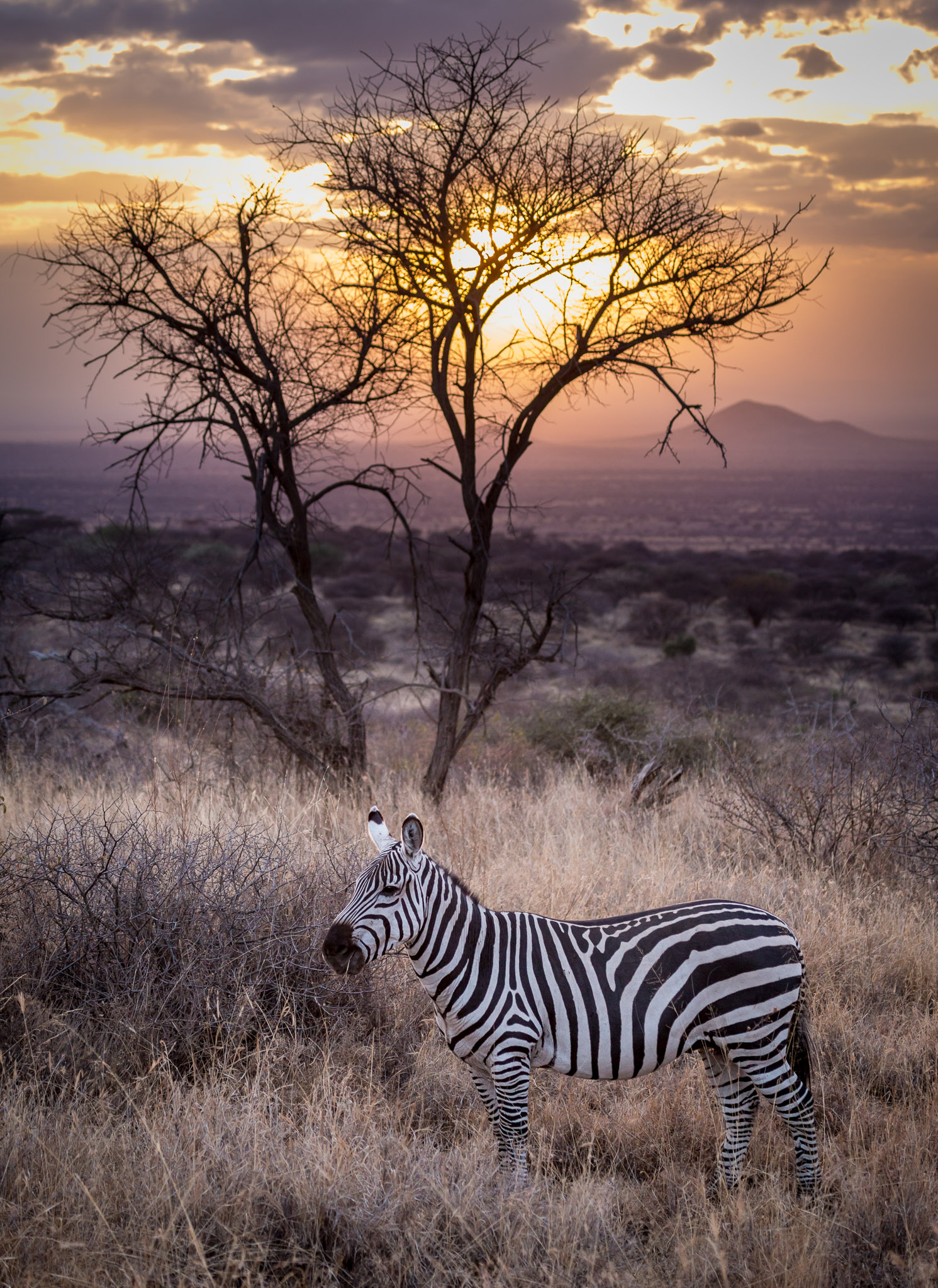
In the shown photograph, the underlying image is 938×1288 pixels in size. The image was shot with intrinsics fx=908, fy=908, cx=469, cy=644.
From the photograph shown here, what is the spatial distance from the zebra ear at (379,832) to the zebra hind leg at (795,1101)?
1573 mm

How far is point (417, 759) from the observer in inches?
439

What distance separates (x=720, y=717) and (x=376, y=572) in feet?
94.0

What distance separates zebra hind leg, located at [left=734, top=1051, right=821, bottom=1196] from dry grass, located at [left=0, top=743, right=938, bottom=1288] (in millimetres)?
114

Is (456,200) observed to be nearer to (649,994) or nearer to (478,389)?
(478,389)

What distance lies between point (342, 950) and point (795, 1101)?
1890 millimetres

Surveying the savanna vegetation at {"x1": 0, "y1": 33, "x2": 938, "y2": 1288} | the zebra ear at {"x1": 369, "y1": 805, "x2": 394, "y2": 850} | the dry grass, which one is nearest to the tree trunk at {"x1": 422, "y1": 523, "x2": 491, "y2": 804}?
the savanna vegetation at {"x1": 0, "y1": 33, "x2": 938, "y2": 1288}

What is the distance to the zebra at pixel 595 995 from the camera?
3482mm

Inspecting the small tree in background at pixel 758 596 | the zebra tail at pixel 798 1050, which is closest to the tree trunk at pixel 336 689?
the zebra tail at pixel 798 1050

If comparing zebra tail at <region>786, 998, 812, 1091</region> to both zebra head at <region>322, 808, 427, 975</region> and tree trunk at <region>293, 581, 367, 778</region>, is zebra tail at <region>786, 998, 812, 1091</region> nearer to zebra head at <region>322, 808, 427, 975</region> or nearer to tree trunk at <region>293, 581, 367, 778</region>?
zebra head at <region>322, 808, 427, 975</region>

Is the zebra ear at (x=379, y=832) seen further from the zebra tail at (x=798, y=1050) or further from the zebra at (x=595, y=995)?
the zebra tail at (x=798, y=1050)

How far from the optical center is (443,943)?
357 centimetres

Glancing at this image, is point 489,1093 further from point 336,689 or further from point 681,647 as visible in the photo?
point 681,647

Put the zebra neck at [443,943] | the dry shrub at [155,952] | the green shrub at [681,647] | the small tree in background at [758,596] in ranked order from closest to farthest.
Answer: the zebra neck at [443,943] < the dry shrub at [155,952] < the green shrub at [681,647] < the small tree in background at [758,596]

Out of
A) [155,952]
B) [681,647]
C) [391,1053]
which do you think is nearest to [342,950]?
[391,1053]
